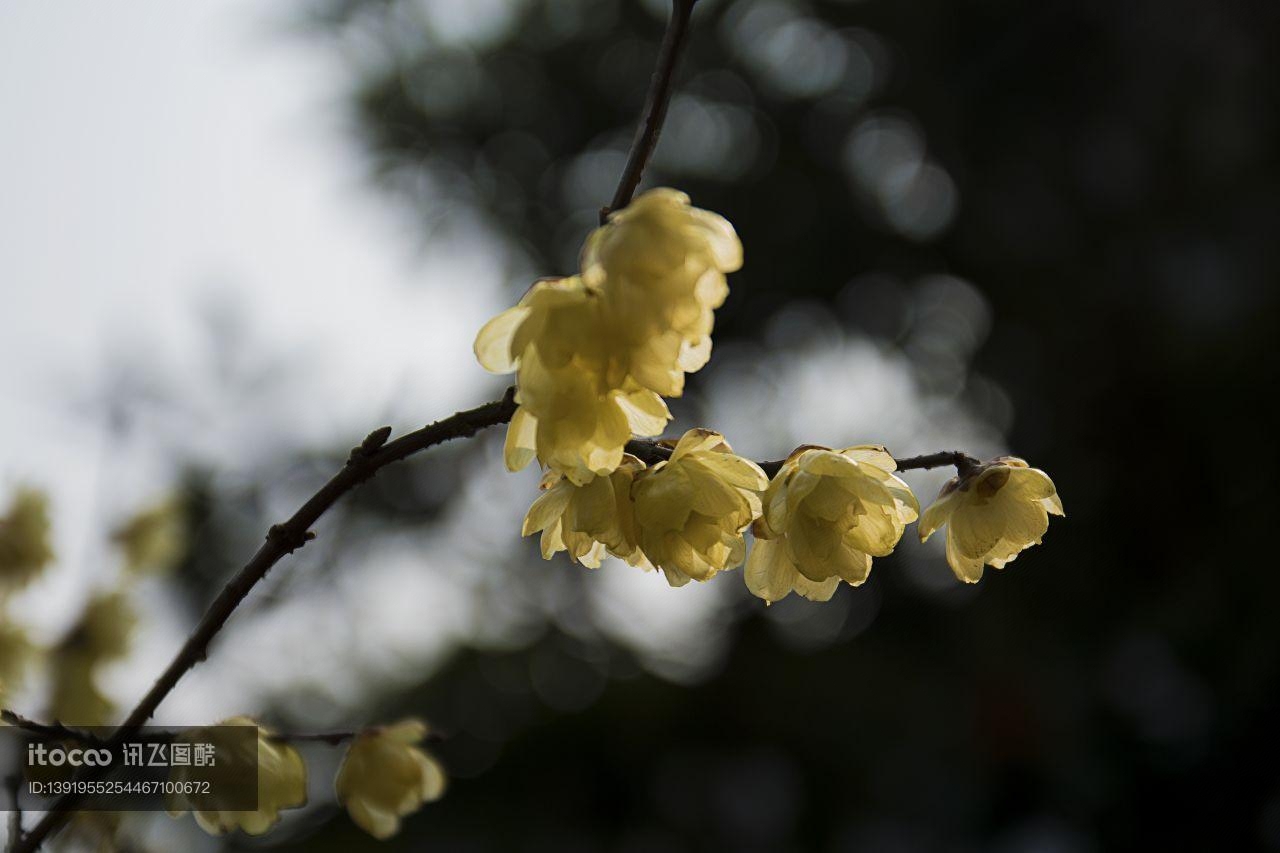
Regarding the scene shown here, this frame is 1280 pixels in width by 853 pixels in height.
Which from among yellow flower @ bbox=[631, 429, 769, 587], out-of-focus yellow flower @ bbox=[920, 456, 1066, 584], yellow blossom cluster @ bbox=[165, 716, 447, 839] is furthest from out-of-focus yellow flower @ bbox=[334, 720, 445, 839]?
out-of-focus yellow flower @ bbox=[920, 456, 1066, 584]

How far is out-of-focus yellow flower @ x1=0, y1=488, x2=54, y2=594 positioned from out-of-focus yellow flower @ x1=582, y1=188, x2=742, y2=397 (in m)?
1.04

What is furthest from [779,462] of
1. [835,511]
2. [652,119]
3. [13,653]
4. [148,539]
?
[148,539]

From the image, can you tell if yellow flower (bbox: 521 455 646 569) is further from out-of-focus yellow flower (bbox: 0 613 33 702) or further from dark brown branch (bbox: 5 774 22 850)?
out-of-focus yellow flower (bbox: 0 613 33 702)

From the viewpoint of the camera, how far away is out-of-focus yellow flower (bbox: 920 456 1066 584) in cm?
91

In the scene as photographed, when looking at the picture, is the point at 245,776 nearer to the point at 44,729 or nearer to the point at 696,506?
the point at 44,729

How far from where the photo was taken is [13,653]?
1.36m

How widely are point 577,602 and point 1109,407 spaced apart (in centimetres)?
318

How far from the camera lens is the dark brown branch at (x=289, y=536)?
0.75 metres

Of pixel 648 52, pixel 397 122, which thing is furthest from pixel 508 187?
pixel 648 52

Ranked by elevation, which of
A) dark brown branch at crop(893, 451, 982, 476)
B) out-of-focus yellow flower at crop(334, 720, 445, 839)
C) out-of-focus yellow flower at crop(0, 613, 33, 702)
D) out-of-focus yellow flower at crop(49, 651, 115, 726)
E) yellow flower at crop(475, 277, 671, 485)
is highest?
yellow flower at crop(475, 277, 671, 485)

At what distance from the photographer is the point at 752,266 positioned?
6.52m

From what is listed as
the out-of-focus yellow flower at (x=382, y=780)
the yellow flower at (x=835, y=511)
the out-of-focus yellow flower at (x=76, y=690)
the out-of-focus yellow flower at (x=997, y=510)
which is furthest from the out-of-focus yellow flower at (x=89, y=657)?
the out-of-focus yellow flower at (x=997, y=510)

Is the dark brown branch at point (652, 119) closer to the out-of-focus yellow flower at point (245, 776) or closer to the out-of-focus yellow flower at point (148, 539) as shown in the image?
the out-of-focus yellow flower at point (245, 776)

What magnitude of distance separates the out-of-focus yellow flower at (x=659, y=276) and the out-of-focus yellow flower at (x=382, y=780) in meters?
0.61
